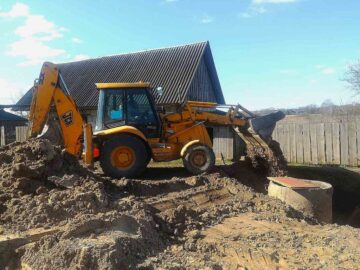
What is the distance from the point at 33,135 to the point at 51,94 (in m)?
1.08

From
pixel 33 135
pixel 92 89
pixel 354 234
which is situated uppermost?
pixel 92 89

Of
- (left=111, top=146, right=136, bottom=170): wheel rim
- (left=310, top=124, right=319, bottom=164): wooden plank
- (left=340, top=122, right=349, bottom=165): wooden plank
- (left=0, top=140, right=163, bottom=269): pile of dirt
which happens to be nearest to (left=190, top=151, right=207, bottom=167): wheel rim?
(left=111, top=146, right=136, bottom=170): wheel rim

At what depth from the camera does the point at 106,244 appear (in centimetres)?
498

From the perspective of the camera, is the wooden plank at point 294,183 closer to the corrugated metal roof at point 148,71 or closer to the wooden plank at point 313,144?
the wooden plank at point 313,144

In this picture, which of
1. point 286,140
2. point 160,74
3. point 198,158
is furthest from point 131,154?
point 160,74

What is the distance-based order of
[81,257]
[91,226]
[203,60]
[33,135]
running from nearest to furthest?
[81,257], [91,226], [33,135], [203,60]

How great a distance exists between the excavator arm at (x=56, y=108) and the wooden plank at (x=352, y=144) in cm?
920

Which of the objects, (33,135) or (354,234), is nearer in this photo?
(354,234)

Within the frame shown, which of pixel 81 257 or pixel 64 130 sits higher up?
pixel 64 130

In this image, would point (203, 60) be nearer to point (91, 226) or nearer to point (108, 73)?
point (108, 73)

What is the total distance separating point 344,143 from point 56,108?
980cm

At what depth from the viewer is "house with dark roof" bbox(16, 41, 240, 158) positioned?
26.2 m

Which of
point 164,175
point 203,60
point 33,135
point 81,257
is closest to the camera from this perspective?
point 81,257

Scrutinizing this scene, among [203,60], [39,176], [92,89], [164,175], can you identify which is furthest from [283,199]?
[92,89]
